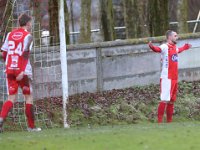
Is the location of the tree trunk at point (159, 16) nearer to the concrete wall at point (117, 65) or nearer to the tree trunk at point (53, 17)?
the concrete wall at point (117, 65)

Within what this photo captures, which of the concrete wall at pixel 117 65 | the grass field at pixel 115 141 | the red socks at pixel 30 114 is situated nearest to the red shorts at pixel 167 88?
the grass field at pixel 115 141

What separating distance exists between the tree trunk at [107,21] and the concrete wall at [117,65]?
578 cm

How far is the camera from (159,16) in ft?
75.8

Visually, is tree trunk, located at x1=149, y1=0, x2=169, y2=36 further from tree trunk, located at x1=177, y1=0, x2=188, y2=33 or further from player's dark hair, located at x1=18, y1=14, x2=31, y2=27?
player's dark hair, located at x1=18, y1=14, x2=31, y2=27

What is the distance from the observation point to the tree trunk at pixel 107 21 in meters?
25.9

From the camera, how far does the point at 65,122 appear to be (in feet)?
50.5

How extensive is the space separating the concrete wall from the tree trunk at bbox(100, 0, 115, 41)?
5.78 metres

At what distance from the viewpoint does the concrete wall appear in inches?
750

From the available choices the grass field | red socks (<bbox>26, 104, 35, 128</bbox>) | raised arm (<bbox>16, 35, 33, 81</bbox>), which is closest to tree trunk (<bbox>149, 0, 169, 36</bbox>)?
red socks (<bbox>26, 104, 35, 128</bbox>)

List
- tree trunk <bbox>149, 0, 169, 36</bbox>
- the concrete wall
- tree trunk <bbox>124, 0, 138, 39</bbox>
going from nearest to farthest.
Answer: the concrete wall, tree trunk <bbox>149, 0, 169, 36</bbox>, tree trunk <bbox>124, 0, 138, 39</bbox>

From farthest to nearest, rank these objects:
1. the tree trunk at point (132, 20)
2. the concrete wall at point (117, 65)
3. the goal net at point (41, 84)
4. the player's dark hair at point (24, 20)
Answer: the tree trunk at point (132, 20) → the concrete wall at point (117, 65) → the goal net at point (41, 84) → the player's dark hair at point (24, 20)

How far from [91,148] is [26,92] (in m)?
4.03

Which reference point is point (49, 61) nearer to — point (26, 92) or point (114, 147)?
point (26, 92)

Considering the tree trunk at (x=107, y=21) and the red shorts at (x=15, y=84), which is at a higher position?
the tree trunk at (x=107, y=21)
